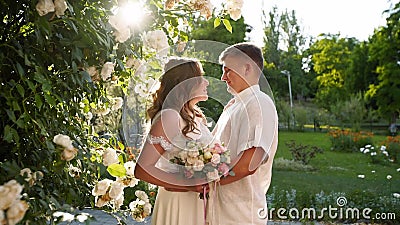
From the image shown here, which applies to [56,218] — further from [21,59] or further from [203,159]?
[203,159]

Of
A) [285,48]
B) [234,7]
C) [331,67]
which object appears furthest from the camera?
[285,48]

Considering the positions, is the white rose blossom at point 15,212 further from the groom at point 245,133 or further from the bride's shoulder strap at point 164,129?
the groom at point 245,133

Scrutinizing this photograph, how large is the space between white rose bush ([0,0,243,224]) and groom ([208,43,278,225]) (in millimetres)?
473

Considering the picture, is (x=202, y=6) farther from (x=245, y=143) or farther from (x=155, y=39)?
(x=245, y=143)

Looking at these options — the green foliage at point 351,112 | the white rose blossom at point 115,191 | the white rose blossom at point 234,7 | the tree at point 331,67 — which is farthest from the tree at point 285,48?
the white rose blossom at point 115,191

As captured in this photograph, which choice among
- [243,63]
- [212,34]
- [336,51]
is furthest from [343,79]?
[243,63]

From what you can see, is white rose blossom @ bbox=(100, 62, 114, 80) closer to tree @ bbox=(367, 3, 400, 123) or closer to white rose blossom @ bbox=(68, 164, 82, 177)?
white rose blossom @ bbox=(68, 164, 82, 177)

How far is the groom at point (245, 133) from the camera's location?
7.47 ft

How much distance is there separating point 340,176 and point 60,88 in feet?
26.6

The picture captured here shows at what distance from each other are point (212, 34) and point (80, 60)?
1385 centimetres

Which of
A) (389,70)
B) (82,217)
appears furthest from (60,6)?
(389,70)

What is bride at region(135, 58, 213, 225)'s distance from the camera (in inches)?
86.0

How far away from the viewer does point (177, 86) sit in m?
2.23

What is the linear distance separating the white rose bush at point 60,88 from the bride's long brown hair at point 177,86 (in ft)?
1.03
